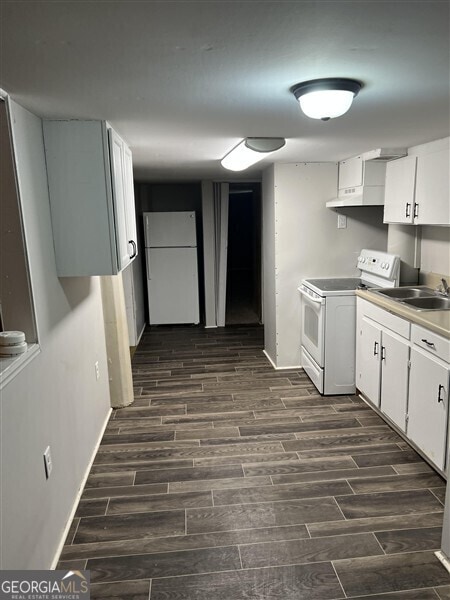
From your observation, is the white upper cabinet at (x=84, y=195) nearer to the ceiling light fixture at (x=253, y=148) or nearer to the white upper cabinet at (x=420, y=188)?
the ceiling light fixture at (x=253, y=148)

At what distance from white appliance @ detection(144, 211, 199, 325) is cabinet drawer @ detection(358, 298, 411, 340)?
3003 mm

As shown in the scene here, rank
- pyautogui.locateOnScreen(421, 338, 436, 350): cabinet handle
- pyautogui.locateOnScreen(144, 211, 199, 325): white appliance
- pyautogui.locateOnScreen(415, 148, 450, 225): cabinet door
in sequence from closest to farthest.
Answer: pyautogui.locateOnScreen(421, 338, 436, 350): cabinet handle → pyautogui.locateOnScreen(415, 148, 450, 225): cabinet door → pyautogui.locateOnScreen(144, 211, 199, 325): white appliance

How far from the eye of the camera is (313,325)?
3789 millimetres

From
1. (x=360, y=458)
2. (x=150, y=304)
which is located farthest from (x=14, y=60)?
(x=150, y=304)

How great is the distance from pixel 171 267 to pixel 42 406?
414 cm

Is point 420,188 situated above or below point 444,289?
above

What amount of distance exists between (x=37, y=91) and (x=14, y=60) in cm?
35

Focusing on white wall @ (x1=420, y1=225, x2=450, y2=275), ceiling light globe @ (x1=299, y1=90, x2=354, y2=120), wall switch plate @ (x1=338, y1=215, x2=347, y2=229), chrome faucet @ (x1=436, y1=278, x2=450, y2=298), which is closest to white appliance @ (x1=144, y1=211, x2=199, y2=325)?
wall switch plate @ (x1=338, y1=215, x2=347, y2=229)

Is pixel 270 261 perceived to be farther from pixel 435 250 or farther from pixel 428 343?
pixel 428 343

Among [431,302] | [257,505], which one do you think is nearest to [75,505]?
[257,505]

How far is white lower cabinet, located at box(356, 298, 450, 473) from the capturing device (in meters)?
2.32

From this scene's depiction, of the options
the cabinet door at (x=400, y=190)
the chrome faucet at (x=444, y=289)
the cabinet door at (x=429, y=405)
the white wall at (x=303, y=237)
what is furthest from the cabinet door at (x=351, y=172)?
the cabinet door at (x=429, y=405)

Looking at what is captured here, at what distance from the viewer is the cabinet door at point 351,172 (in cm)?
349

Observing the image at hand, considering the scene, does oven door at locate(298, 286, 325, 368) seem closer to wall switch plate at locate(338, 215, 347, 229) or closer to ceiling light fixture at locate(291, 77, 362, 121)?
wall switch plate at locate(338, 215, 347, 229)
